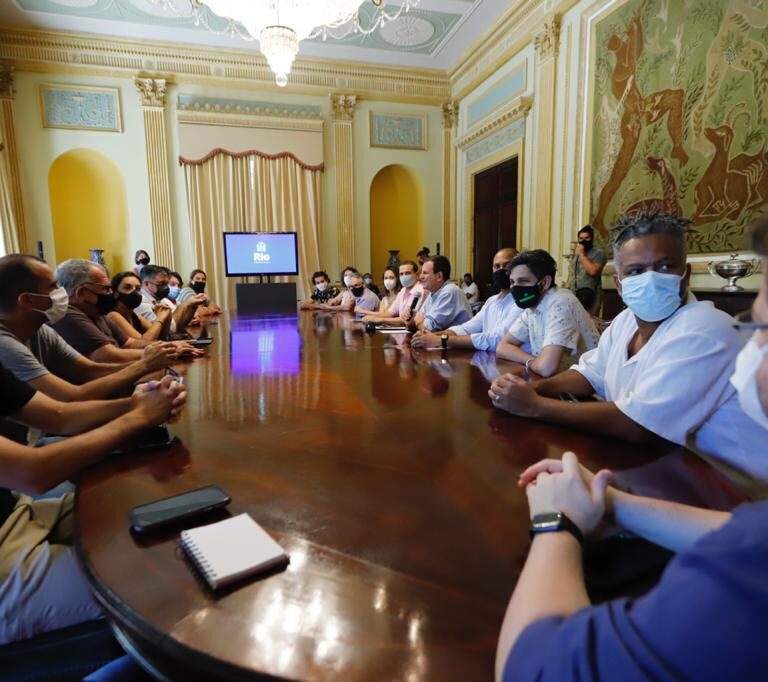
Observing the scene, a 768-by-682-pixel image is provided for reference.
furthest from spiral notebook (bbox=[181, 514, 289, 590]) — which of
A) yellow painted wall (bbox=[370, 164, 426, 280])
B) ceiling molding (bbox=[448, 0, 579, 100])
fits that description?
yellow painted wall (bbox=[370, 164, 426, 280])

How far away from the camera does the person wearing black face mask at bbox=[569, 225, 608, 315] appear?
14.9ft

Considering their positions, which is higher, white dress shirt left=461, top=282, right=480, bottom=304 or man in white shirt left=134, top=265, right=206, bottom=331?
man in white shirt left=134, top=265, right=206, bottom=331

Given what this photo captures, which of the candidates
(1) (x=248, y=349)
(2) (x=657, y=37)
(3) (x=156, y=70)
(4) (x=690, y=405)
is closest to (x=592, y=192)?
(2) (x=657, y=37)

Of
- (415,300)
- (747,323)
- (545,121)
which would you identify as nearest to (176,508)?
(747,323)

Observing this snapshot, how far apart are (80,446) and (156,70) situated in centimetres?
725

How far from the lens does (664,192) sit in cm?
397

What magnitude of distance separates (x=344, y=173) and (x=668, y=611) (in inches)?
302

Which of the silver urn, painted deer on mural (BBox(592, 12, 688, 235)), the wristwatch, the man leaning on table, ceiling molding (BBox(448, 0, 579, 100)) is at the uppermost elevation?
ceiling molding (BBox(448, 0, 579, 100))

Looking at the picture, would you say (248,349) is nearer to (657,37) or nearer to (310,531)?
(310,531)

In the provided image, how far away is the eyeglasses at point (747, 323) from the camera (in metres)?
0.53

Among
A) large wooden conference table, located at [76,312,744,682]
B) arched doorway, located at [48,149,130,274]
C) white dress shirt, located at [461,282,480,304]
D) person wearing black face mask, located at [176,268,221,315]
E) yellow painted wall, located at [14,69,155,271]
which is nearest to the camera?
large wooden conference table, located at [76,312,744,682]

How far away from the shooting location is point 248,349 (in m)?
2.46

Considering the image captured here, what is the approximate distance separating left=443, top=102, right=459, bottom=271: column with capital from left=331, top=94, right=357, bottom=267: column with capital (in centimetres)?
151

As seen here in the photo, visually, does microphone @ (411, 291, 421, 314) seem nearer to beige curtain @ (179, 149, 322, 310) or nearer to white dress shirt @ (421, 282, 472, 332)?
white dress shirt @ (421, 282, 472, 332)
